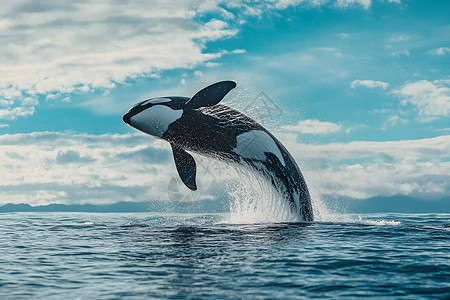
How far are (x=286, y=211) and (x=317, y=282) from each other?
34.0 feet

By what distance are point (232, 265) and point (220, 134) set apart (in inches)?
329

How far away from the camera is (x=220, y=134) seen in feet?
55.3

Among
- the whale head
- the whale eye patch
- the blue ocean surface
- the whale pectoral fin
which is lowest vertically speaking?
the blue ocean surface

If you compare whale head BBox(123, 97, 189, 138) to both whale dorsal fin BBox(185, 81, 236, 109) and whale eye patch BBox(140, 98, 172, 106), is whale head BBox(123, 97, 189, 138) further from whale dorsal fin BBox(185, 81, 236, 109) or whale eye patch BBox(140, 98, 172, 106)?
whale dorsal fin BBox(185, 81, 236, 109)

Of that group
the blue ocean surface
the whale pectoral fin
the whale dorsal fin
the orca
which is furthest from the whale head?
the blue ocean surface

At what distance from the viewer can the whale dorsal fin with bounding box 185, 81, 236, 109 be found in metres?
16.4

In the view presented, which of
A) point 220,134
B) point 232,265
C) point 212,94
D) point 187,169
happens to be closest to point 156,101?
point 212,94

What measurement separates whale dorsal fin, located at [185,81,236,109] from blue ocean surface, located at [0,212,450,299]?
5077mm

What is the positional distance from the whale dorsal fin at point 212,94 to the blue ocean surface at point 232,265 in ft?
16.7

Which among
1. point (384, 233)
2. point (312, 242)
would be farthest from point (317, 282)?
point (384, 233)

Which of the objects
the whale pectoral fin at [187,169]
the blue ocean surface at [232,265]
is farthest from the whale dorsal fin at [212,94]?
the blue ocean surface at [232,265]

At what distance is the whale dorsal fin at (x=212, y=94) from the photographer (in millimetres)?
16406

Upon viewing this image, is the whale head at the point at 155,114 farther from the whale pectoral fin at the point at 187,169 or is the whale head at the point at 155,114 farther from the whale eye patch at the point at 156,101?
→ the whale pectoral fin at the point at 187,169

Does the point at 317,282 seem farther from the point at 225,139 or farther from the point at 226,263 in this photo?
the point at 225,139
